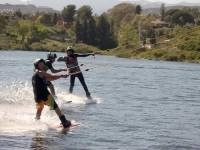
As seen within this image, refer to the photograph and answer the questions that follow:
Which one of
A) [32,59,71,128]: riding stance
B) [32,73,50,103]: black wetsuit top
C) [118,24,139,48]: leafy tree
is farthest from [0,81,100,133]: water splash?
[118,24,139,48]: leafy tree

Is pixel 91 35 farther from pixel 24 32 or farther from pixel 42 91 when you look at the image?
pixel 42 91

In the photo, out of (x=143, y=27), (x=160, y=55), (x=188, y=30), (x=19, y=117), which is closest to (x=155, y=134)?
(x=19, y=117)

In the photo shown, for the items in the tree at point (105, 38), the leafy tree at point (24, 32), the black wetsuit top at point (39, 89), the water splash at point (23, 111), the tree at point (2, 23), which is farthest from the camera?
the tree at point (105, 38)

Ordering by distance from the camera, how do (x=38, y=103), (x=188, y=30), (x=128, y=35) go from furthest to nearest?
(x=128, y=35) < (x=188, y=30) < (x=38, y=103)

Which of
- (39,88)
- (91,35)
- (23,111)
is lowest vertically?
(91,35)

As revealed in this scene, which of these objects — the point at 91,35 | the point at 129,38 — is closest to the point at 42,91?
the point at 129,38

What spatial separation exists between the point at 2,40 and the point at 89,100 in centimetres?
14439

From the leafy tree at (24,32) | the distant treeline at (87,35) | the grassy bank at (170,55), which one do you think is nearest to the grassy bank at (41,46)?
the distant treeline at (87,35)

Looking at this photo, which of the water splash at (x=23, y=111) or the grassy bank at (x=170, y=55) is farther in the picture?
the grassy bank at (x=170, y=55)

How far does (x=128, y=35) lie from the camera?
184 m

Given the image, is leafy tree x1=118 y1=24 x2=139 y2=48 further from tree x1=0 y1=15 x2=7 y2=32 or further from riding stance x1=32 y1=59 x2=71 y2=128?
riding stance x1=32 y1=59 x2=71 y2=128

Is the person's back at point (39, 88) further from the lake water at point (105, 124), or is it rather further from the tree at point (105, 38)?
the tree at point (105, 38)

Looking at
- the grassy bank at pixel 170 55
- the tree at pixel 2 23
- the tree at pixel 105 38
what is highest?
the tree at pixel 2 23

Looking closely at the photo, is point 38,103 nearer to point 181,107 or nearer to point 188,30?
point 181,107
